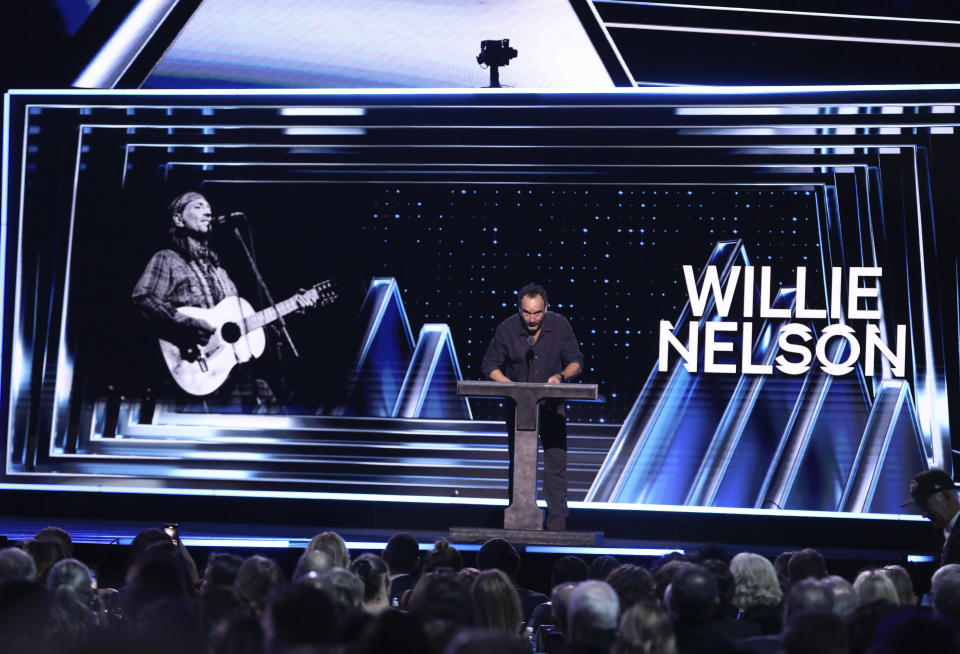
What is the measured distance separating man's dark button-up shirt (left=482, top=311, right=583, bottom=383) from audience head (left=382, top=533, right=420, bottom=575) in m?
1.44

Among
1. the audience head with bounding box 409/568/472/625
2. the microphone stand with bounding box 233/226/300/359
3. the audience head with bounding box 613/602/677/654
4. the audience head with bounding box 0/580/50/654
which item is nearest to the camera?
the audience head with bounding box 0/580/50/654

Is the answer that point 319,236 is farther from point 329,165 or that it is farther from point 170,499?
point 170,499

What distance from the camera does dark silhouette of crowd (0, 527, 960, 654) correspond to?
8.49 ft

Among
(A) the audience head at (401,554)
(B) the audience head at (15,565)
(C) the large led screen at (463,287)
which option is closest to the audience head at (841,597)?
(A) the audience head at (401,554)

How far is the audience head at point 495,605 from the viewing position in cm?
339

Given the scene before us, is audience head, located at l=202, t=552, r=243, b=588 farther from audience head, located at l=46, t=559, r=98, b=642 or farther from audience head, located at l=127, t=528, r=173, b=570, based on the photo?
audience head, located at l=127, t=528, r=173, b=570

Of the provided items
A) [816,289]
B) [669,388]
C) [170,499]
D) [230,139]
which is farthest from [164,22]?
[816,289]

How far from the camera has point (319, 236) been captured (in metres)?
7.32

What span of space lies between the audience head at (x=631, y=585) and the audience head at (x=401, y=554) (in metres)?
1.26

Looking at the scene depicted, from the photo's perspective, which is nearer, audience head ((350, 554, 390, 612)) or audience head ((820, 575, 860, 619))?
audience head ((820, 575, 860, 619))

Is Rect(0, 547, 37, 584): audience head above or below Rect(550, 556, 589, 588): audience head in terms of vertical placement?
above

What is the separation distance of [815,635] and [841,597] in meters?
1.03

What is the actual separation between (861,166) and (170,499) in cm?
486

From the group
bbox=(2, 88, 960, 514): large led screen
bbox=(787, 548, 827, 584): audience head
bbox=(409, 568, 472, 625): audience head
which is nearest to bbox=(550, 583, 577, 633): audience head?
bbox=(409, 568, 472, 625): audience head
